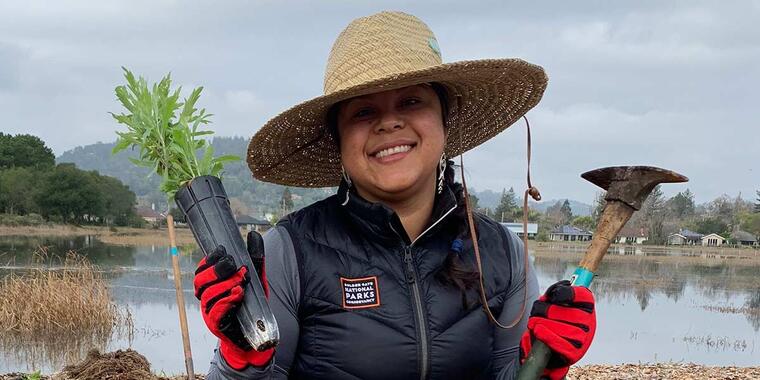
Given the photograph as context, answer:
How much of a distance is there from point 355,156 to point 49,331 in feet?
33.3

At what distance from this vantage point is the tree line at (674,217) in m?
68.6

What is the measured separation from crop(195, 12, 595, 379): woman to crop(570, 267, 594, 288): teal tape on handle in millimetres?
126

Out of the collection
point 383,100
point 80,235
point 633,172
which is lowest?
point 80,235

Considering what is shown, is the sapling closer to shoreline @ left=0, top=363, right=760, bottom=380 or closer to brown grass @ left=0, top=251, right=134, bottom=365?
shoreline @ left=0, top=363, right=760, bottom=380

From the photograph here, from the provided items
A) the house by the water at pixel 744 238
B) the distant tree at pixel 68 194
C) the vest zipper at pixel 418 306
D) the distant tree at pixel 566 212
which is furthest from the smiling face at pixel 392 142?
the distant tree at pixel 566 212

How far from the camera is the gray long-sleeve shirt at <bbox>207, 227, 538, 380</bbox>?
1.86 meters

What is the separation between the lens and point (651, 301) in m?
20.4

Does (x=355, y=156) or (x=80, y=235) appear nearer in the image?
(x=355, y=156)

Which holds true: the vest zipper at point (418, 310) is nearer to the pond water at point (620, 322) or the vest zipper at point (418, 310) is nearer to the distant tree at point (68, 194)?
the pond water at point (620, 322)

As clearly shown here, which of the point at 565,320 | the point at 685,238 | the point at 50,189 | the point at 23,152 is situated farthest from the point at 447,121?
the point at 685,238

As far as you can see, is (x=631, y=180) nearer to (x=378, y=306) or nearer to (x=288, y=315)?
(x=378, y=306)

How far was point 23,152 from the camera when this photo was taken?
54.1 m

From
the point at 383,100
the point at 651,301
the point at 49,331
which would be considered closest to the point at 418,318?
the point at 383,100

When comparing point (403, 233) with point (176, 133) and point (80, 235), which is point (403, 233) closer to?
point (176, 133)
